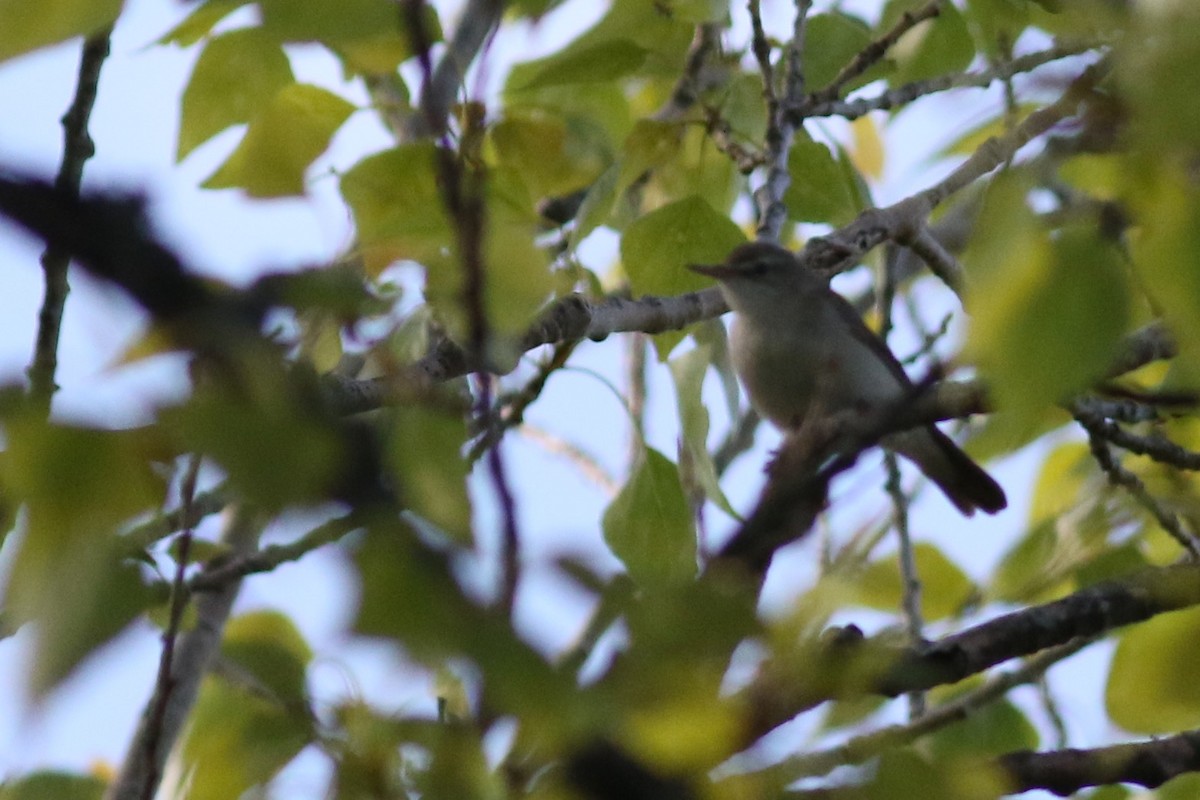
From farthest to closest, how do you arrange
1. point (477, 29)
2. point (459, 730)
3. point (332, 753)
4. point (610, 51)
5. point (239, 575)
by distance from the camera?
point (477, 29) < point (239, 575) < point (610, 51) < point (332, 753) < point (459, 730)

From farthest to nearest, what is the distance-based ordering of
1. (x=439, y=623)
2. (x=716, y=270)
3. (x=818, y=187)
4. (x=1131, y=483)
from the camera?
(x=716, y=270) < (x=818, y=187) < (x=1131, y=483) < (x=439, y=623)

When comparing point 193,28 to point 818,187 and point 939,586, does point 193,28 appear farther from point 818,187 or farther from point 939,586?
point 939,586

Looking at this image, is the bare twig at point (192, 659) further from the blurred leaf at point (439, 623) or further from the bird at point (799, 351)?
the blurred leaf at point (439, 623)

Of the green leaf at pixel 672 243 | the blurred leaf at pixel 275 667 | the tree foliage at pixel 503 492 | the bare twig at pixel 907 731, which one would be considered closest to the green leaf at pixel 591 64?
the green leaf at pixel 672 243

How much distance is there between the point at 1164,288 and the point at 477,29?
12.4ft

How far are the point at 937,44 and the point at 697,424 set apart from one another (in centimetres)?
154

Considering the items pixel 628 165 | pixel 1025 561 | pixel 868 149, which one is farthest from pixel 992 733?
pixel 868 149

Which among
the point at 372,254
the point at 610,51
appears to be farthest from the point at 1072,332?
the point at 610,51

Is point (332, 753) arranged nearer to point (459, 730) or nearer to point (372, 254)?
point (459, 730)

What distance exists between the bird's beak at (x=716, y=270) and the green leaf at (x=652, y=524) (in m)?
0.70

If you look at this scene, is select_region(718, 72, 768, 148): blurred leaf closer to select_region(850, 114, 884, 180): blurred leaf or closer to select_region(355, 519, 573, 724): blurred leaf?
select_region(850, 114, 884, 180): blurred leaf

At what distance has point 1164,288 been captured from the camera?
3.47 ft

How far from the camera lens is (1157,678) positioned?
1.72 metres

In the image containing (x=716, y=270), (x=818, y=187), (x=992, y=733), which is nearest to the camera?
(x=992, y=733)
